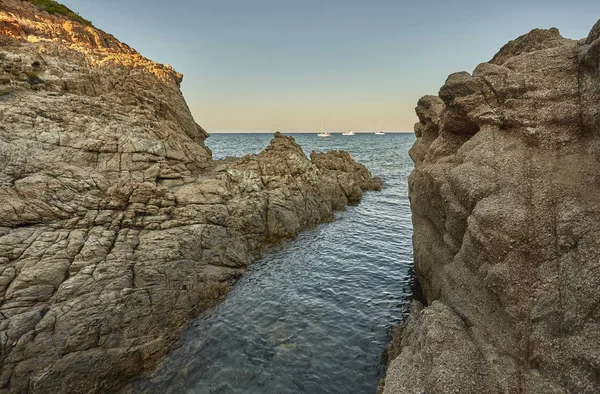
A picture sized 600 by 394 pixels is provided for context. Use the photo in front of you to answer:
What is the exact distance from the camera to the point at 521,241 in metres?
8.01

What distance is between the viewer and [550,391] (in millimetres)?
6422

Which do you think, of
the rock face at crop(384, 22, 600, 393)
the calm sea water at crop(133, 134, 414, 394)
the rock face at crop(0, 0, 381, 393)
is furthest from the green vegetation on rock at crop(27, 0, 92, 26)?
the rock face at crop(384, 22, 600, 393)

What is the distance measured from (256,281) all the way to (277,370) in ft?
23.3

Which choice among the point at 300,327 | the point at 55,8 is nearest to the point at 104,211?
the point at 300,327

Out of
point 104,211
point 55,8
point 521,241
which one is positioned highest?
point 55,8

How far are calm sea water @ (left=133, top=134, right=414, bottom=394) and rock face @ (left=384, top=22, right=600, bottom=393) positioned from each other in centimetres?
265

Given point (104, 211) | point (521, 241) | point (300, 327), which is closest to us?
point (521, 241)

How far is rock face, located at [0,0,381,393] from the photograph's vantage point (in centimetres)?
1141

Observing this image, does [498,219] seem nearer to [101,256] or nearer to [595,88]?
[595,88]

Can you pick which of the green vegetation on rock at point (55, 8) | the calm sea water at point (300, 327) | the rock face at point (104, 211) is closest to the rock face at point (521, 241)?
the calm sea water at point (300, 327)

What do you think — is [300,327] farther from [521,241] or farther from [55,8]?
[55,8]

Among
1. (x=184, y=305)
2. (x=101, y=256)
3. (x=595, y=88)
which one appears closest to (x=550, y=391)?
(x=595, y=88)

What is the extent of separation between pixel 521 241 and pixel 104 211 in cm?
1786

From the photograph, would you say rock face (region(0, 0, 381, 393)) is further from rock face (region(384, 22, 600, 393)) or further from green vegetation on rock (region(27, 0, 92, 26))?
rock face (region(384, 22, 600, 393))
